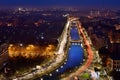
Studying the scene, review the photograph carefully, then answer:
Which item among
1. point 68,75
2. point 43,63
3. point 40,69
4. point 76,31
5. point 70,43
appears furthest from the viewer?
point 76,31

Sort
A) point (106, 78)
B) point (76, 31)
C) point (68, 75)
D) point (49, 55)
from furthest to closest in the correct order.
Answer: point (76, 31)
point (49, 55)
point (68, 75)
point (106, 78)

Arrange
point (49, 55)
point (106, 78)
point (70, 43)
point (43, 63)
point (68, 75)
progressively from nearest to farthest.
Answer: point (106, 78), point (68, 75), point (43, 63), point (49, 55), point (70, 43)

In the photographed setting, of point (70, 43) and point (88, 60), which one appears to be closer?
point (88, 60)

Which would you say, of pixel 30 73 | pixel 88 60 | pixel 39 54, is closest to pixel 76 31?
pixel 39 54

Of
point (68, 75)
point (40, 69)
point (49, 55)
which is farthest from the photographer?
point (49, 55)

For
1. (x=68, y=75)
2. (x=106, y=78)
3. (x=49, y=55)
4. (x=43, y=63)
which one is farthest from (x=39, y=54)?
(x=106, y=78)

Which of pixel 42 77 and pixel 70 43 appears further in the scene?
pixel 70 43

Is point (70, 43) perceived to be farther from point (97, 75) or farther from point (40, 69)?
point (97, 75)

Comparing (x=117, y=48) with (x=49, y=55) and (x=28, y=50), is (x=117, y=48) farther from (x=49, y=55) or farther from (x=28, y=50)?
(x=28, y=50)

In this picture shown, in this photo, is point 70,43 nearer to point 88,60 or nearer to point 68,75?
point 88,60
